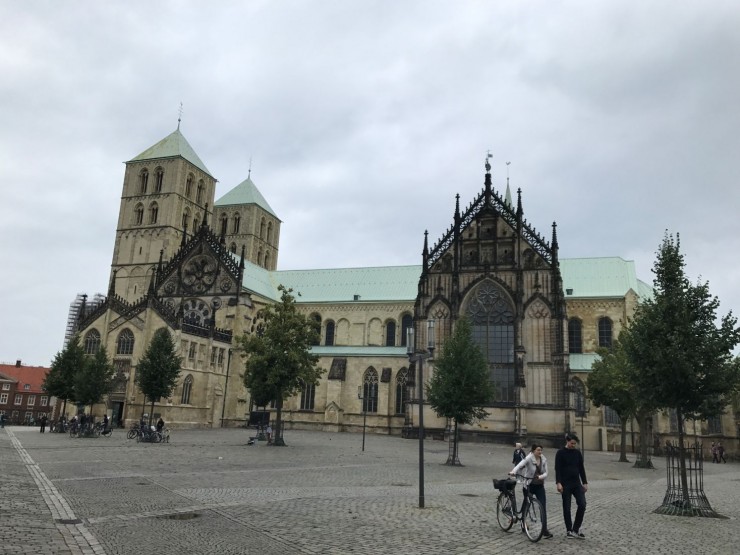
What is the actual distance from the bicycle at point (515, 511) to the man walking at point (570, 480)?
0.58m

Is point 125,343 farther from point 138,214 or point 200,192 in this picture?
point 200,192

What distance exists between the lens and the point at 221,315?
6212 cm

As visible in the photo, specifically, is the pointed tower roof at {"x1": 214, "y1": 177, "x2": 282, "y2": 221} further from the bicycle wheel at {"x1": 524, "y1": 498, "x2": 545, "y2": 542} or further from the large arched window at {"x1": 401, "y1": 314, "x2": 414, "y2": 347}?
the bicycle wheel at {"x1": 524, "y1": 498, "x2": 545, "y2": 542}

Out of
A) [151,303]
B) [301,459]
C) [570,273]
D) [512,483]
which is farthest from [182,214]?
[512,483]

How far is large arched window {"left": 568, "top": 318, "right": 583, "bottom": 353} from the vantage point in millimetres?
57594

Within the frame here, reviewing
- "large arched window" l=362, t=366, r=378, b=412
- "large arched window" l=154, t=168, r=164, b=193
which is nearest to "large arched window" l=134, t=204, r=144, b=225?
"large arched window" l=154, t=168, r=164, b=193

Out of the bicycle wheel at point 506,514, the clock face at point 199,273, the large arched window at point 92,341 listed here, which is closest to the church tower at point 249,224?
the clock face at point 199,273

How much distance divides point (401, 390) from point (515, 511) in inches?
1881

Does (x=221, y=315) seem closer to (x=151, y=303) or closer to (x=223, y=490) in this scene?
(x=151, y=303)

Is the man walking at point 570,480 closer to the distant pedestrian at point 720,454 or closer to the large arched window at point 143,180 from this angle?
the distant pedestrian at point 720,454

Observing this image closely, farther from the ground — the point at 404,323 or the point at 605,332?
the point at 404,323

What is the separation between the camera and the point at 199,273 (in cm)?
6475

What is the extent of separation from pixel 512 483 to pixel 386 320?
179ft

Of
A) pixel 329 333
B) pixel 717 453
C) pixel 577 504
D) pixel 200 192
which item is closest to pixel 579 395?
pixel 717 453
